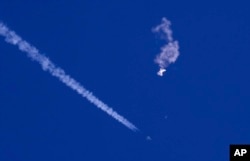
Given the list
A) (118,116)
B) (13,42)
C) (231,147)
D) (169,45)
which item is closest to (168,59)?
(169,45)

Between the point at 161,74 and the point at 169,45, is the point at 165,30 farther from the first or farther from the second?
the point at 161,74

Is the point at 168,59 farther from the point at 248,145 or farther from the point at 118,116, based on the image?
the point at 248,145

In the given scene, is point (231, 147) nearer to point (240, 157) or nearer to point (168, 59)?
point (240, 157)

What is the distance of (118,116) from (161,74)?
172 centimetres

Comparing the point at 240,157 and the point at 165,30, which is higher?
the point at 165,30

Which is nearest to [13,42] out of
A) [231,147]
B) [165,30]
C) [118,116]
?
[118,116]

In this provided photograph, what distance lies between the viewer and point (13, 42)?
26.1 ft

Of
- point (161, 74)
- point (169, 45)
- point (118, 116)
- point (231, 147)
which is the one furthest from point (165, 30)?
point (231, 147)

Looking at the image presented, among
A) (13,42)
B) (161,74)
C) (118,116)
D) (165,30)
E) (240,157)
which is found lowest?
(13,42)

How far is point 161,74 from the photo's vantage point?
31.0 feet

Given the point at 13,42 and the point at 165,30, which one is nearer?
the point at 13,42

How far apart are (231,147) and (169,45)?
3.42 m

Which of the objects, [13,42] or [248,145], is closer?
[13,42]

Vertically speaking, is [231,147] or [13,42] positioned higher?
[231,147]
